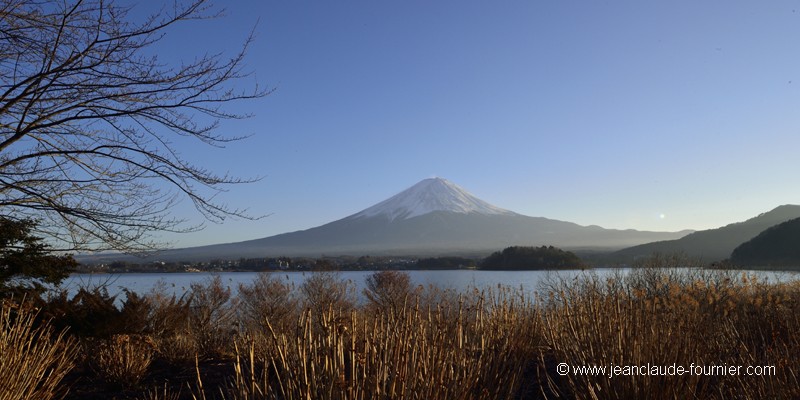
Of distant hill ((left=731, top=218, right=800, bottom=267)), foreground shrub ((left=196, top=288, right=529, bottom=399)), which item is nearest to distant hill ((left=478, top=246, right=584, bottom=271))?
distant hill ((left=731, top=218, right=800, bottom=267))

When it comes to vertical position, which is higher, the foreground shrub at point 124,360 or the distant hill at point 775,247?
the distant hill at point 775,247

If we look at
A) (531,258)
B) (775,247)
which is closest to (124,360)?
(775,247)

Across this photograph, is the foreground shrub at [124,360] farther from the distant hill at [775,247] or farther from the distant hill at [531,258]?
the distant hill at [531,258]

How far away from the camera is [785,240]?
43.3 meters

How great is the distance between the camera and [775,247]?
42.7 meters

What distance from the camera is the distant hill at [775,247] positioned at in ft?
132

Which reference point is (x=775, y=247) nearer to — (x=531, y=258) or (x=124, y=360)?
(x=531, y=258)

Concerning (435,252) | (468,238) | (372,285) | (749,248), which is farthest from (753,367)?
(468,238)

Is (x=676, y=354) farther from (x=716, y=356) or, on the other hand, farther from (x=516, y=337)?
(x=516, y=337)

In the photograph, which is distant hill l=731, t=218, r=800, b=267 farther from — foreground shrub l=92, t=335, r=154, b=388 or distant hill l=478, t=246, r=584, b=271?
foreground shrub l=92, t=335, r=154, b=388

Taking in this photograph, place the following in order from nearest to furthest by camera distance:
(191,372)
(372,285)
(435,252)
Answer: (191,372) < (372,285) < (435,252)

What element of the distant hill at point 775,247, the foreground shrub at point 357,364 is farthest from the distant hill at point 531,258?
the foreground shrub at point 357,364

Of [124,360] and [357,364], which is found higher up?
[357,364]

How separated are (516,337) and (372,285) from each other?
97.3ft
